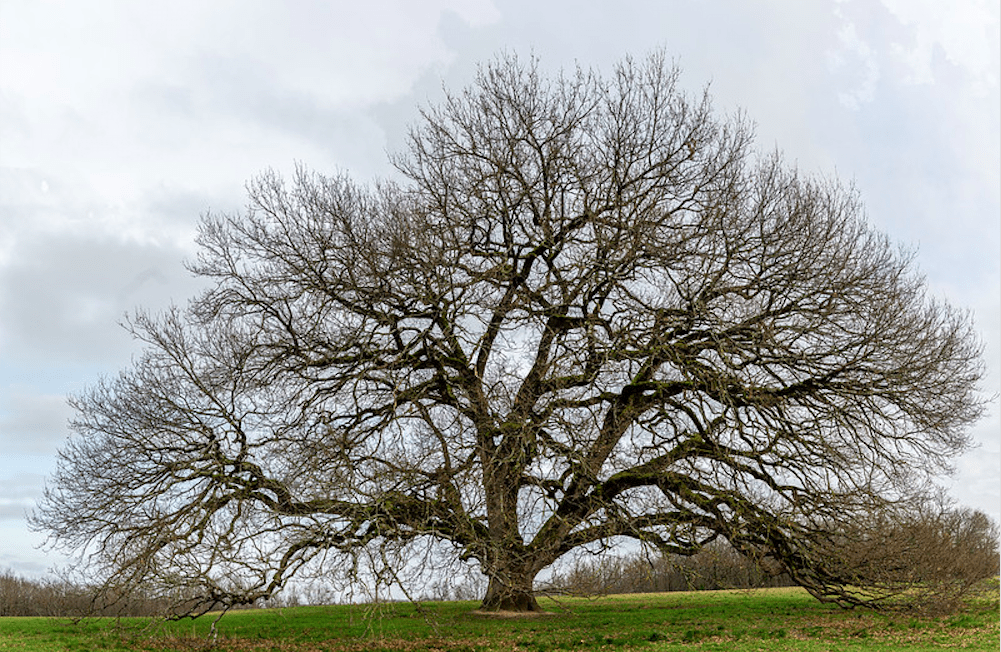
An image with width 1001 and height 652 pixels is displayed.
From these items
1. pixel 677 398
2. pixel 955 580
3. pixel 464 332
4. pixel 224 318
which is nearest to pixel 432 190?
pixel 464 332

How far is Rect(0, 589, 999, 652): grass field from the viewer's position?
51.7 ft

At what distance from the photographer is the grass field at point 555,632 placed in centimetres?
1575

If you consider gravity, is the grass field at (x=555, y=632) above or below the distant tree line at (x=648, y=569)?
below

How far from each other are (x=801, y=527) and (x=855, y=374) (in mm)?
3675

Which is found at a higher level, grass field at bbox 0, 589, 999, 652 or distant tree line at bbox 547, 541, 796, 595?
distant tree line at bbox 547, 541, 796, 595

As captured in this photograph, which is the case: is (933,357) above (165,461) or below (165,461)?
above

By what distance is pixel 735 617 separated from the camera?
66.6ft

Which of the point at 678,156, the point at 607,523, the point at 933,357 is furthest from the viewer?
the point at 678,156

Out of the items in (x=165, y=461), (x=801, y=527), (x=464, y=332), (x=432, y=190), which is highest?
(x=432, y=190)

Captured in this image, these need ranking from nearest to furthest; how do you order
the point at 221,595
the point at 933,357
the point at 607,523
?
the point at 221,595 → the point at 607,523 → the point at 933,357

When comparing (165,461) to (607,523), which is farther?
(165,461)

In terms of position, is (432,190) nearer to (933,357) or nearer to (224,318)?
(224,318)

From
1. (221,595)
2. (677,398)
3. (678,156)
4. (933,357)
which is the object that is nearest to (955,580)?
(933,357)

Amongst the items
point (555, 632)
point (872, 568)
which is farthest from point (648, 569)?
point (872, 568)
